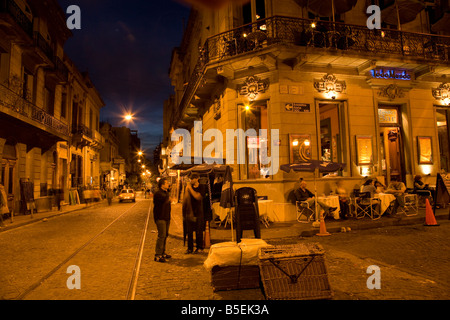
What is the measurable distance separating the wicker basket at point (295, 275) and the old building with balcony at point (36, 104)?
14791 mm

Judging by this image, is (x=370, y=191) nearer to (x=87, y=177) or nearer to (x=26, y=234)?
(x=26, y=234)

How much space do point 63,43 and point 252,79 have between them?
1962 centimetres

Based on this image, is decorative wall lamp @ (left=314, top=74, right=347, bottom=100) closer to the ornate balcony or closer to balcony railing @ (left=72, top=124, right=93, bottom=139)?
the ornate balcony

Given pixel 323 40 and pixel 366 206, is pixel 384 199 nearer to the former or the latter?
pixel 366 206

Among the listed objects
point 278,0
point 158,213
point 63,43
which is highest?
point 63,43

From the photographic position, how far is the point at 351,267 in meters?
5.50

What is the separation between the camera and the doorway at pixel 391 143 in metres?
14.9

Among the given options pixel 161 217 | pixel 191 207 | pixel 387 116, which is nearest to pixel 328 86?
pixel 387 116

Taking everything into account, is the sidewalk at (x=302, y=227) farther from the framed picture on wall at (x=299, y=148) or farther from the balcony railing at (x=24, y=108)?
the balcony railing at (x=24, y=108)

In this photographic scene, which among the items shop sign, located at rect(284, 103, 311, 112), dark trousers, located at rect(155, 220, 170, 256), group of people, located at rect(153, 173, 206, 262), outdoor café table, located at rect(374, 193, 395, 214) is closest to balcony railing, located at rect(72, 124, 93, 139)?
shop sign, located at rect(284, 103, 311, 112)

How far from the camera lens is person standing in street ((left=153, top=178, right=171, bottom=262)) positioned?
6312mm

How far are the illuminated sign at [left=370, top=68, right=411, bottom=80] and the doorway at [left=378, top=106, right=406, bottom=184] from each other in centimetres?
151

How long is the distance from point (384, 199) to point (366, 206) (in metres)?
0.70

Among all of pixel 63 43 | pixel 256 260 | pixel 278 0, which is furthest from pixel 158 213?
pixel 63 43
